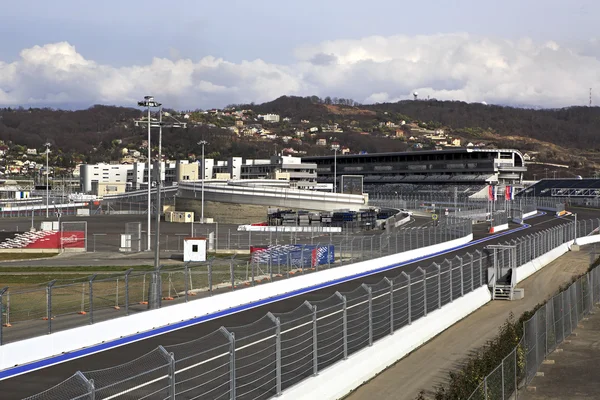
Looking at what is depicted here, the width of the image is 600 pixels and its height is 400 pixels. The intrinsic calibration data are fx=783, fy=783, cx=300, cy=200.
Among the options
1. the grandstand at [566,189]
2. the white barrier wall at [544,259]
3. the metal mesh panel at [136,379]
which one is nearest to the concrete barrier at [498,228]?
the white barrier wall at [544,259]

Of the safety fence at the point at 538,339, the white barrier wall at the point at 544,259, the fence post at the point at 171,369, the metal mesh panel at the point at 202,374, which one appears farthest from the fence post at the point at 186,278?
the white barrier wall at the point at 544,259

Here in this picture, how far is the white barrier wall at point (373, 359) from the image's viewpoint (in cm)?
1655

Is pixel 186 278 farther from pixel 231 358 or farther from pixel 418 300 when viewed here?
pixel 231 358

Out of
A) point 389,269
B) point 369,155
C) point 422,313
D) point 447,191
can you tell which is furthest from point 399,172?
point 422,313

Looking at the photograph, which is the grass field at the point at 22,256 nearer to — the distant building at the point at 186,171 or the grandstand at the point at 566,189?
the grandstand at the point at 566,189

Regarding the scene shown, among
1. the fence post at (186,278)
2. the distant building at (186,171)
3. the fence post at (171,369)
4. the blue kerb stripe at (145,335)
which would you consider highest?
the distant building at (186,171)

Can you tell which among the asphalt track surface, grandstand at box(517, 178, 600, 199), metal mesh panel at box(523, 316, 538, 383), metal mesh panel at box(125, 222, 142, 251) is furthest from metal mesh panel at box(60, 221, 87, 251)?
grandstand at box(517, 178, 600, 199)

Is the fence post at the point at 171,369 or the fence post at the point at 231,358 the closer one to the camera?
the fence post at the point at 171,369

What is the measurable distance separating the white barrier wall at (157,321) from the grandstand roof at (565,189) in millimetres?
111171

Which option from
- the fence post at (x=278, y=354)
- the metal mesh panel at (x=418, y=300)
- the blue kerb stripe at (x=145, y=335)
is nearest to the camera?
the fence post at (x=278, y=354)

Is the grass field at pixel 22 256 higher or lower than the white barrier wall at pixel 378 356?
lower

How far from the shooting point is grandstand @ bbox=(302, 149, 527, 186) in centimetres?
16675

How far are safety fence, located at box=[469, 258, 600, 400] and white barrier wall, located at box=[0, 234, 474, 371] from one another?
1119 centimetres

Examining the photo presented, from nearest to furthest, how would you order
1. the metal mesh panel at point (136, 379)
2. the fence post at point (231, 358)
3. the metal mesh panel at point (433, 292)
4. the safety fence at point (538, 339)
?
the fence post at point (231, 358) < the metal mesh panel at point (136, 379) < the safety fence at point (538, 339) < the metal mesh panel at point (433, 292)
